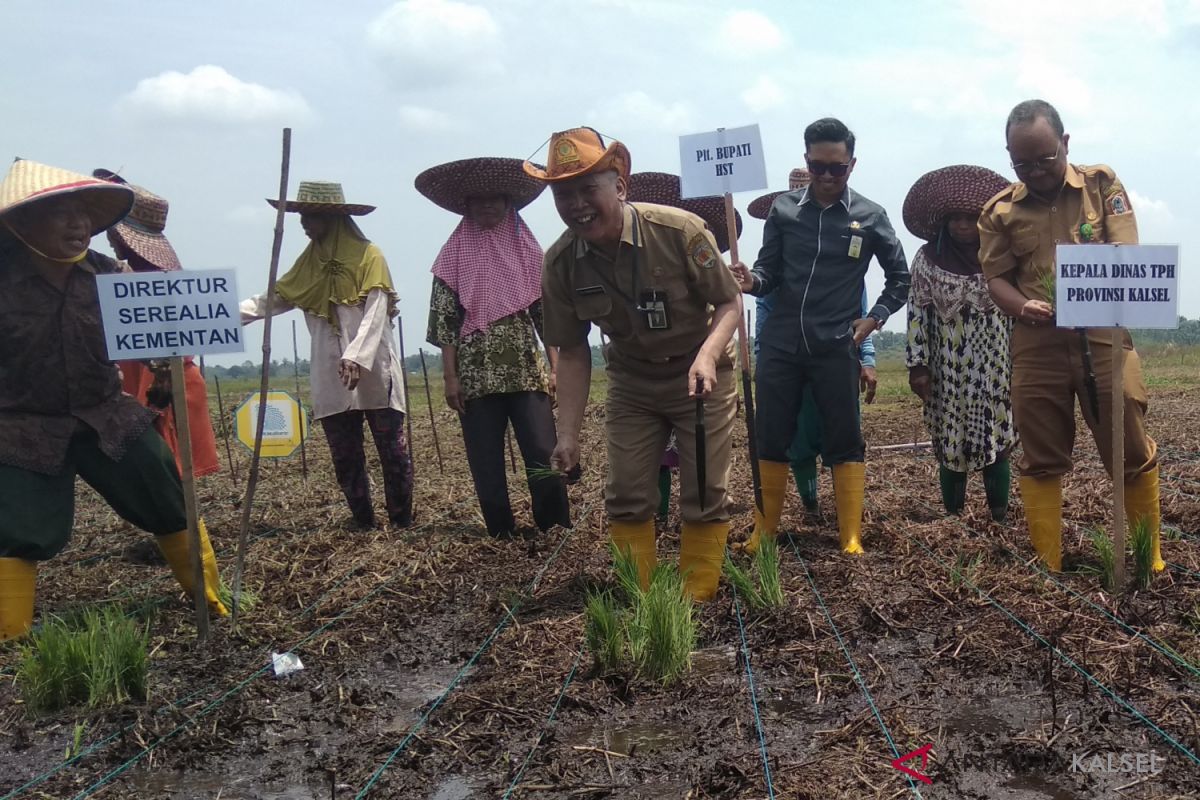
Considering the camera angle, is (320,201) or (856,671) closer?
(856,671)

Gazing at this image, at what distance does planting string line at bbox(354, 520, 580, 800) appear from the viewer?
282 centimetres

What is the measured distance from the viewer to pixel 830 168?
492 centimetres

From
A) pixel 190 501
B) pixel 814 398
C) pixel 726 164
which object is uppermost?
pixel 726 164

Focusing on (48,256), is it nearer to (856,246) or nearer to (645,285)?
(645,285)

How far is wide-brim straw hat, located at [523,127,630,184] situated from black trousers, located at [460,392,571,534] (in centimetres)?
198

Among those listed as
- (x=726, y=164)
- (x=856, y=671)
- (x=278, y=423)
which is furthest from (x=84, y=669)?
(x=278, y=423)

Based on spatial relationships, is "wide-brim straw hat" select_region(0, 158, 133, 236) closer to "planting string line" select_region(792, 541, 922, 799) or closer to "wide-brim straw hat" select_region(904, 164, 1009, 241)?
"planting string line" select_region(792, 541, 922, 799)

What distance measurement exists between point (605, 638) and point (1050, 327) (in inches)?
88.8

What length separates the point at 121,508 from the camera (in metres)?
4.30

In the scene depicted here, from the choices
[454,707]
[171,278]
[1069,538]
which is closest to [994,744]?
[454,707]

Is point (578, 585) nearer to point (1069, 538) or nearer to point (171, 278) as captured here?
point (171, 278)

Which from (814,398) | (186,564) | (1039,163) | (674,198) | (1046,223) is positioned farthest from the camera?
(674,198)

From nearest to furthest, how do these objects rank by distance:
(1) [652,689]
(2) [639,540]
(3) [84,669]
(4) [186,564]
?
1. (1) [652,689]
2. (3) [84,669]
3. (2) [639,540]
4. (4) [186,564]

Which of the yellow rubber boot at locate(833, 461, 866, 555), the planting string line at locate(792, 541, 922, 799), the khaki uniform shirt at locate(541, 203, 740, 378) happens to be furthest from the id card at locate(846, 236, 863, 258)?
the planting string line at locate(792, 541, 922, 799)
